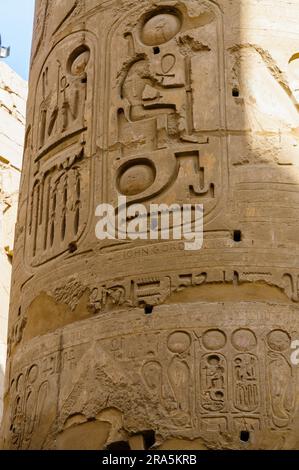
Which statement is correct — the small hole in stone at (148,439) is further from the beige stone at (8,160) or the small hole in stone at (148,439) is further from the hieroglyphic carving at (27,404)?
the beige stone at (8,160)

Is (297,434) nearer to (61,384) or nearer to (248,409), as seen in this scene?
(248,409)

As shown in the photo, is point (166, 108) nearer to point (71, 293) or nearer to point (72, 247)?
point (72, 247)

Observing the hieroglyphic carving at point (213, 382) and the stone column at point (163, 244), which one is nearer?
the hieroglyphic carving at point (213, 382)

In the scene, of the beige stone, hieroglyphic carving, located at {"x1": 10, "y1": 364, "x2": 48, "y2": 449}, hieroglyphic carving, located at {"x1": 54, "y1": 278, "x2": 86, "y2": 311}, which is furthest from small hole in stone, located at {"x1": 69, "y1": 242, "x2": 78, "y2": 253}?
the beige stone

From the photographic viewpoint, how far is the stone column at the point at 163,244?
567cm

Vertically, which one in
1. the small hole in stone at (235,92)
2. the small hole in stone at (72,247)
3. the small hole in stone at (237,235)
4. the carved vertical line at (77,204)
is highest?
the small hole in stone at (235,92)

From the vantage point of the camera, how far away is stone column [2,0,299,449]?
223 inches

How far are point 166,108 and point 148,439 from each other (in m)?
2.10

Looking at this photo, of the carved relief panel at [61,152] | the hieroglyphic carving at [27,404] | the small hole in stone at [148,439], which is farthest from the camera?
the carved relief panel at [61,152]

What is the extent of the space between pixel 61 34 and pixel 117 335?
2.55 meters

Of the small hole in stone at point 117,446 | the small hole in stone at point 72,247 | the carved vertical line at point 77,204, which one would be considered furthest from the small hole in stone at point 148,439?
the carved vertical line at point 77,204

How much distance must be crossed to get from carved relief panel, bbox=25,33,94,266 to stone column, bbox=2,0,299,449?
0.01 metres

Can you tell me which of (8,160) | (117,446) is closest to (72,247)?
(117,446)

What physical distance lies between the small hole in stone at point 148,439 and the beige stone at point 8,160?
6.87m
